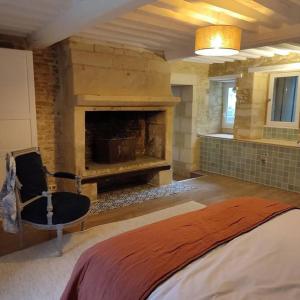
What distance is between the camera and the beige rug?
2.12m

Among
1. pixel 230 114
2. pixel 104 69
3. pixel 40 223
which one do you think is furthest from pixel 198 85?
pixel 40 223

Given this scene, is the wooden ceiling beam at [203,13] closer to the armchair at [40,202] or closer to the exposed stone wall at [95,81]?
the exposed stone wall at [95,81]

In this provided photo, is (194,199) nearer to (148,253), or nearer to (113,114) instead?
(113,114)

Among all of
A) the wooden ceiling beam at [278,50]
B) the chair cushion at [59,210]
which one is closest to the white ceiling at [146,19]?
the wooden ceiling beam at [278,50]

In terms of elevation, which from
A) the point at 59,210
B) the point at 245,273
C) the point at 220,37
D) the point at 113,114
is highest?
the point at 220,37

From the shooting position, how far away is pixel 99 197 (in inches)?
172

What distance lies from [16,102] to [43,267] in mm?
2143

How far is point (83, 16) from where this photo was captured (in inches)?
99.7

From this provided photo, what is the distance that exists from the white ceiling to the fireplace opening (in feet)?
4.35

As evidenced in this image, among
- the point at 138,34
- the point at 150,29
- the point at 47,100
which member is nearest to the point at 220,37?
the point at 150,29

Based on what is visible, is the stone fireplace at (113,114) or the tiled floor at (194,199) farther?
the stone fireplace at (113,114)

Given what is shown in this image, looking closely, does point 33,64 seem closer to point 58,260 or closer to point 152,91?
point 152,91

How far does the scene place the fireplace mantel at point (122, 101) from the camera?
12.4ft

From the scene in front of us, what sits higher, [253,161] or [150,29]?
[150,29]
